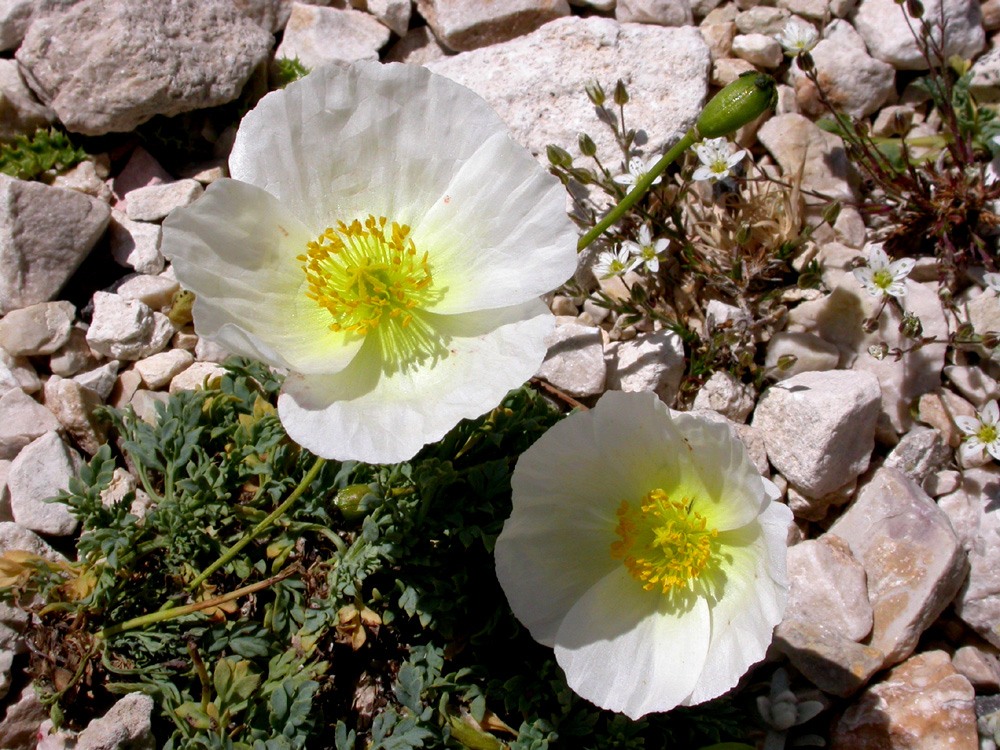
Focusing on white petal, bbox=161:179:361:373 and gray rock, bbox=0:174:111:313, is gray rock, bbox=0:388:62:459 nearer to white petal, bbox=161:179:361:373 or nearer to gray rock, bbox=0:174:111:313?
gray rock, bbox=0:174:111:313

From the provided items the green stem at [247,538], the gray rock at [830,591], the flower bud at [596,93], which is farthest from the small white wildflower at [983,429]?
the green stem at [247,538]

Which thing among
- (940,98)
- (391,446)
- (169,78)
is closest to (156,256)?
(169,78)

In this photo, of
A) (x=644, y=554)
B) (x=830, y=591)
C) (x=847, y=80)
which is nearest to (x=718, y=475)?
(x=644, y=554)

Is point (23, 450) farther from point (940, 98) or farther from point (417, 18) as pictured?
point (940, 98)

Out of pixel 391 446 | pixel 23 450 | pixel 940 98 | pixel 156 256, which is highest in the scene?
pixel 940 98

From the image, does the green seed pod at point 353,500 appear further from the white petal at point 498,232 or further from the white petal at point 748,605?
the white petal at point 748,605

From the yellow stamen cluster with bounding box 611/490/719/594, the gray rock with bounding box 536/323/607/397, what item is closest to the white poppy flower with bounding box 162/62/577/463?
the yellow stamen cluster with bounding box 611/490/719/594

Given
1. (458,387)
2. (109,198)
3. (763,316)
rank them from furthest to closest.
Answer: (109,198), (763,316), (458,387)
